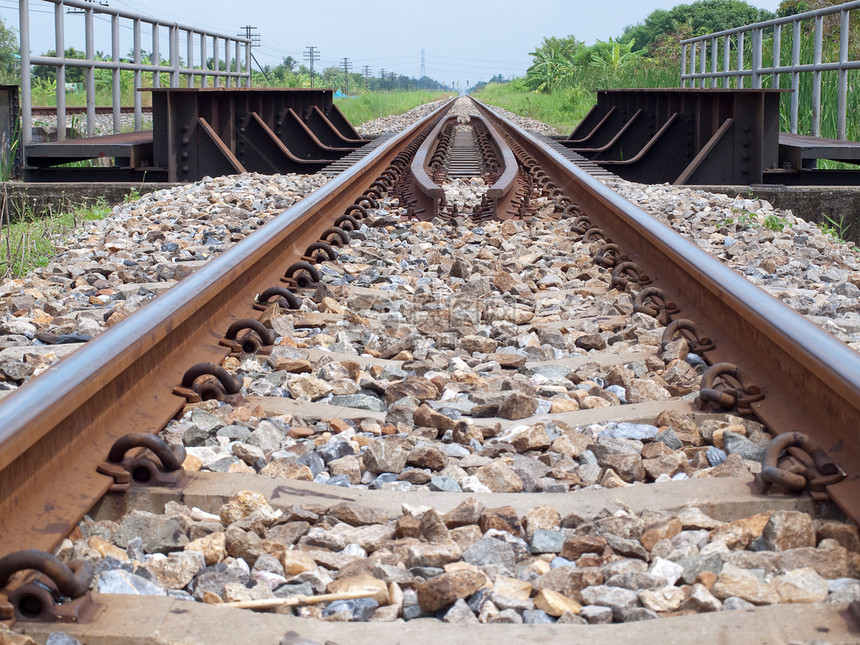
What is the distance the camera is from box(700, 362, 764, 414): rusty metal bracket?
2.53 meters

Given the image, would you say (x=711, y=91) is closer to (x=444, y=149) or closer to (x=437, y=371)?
(x=444, y=149)

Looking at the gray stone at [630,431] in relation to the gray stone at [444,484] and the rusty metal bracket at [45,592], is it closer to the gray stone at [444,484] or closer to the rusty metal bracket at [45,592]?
the gray stone at [444,484]

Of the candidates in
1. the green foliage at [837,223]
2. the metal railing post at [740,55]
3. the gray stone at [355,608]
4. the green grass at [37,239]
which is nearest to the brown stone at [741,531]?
the gray stone at [355,608]

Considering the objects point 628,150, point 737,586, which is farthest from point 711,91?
point 737,586

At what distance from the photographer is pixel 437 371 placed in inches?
119

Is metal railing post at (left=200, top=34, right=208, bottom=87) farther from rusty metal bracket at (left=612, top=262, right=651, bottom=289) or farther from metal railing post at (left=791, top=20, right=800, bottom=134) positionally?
rusty metal bracket at (left=612, top=262, right=651, bottom=289)

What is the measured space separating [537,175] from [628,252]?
3.58 metres

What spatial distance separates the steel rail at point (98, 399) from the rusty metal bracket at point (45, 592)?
0.11 m

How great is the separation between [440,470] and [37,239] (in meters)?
4.00

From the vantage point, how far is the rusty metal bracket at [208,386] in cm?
261

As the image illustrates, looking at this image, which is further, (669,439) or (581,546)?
(669,439)

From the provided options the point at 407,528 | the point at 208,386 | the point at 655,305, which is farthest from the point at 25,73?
the point at 407,528

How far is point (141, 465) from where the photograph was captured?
2.08 metres

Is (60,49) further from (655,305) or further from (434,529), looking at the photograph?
(434,529)
